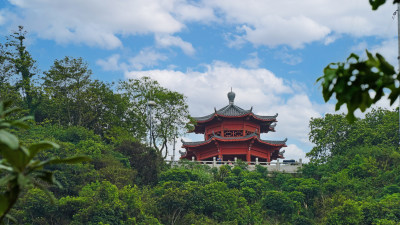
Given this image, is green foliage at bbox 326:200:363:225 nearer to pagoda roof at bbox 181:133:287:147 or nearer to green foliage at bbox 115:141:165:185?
green foliage at bbox 115:141:165:185

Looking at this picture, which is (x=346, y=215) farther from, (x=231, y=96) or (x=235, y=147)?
(x=231, y=96)

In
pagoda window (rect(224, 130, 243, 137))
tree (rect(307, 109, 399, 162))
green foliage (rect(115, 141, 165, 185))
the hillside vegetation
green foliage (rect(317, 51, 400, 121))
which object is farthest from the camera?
pagoda window (rect(224, 130, 243, 137))

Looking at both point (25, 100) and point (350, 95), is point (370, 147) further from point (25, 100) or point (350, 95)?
point (350, 95)

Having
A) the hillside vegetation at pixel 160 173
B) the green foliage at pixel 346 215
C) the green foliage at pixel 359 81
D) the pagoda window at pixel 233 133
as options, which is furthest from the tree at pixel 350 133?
the green foliage at pixel 359 81

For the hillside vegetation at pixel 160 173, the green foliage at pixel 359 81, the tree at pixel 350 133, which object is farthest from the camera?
the tree at pixel 350 133

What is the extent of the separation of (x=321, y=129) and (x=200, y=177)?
11901mm

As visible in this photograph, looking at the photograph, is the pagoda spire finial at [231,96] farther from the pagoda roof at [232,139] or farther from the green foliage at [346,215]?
the green foliage at [346,215]

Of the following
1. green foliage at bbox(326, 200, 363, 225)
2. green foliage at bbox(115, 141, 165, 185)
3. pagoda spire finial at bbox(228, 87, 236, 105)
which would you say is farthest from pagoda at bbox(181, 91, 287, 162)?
green foliage at bbox(326, 200, 363, 225)

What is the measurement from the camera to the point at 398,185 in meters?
26.0

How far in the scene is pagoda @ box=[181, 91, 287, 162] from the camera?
3525cm

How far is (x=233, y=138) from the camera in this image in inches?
1378

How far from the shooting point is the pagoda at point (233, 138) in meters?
35.2

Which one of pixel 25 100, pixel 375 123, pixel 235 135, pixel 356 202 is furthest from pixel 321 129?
pixel 25 100

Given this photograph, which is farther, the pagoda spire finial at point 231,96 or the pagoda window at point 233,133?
the pagoda spire finial at point 231,96
